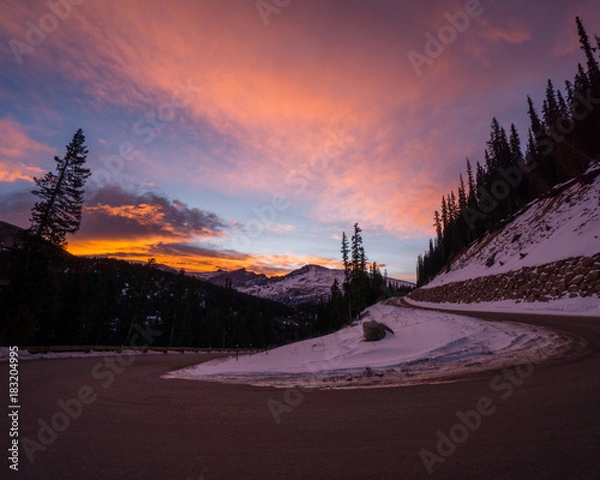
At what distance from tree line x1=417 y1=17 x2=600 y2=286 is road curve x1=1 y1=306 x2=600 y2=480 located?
38874 mm

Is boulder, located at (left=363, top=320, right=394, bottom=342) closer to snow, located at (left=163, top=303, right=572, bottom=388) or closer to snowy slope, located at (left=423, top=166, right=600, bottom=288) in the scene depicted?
snow, located at (left=163, top=303, right=572, bottom=388)

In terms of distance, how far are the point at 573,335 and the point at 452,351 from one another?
402 centimetres

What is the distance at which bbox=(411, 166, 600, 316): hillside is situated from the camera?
57.7ft

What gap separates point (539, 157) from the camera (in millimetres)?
44969

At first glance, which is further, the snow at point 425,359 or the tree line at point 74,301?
the tree line at point 74,301

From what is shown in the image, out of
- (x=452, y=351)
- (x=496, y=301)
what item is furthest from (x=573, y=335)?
(x=496, y=301)

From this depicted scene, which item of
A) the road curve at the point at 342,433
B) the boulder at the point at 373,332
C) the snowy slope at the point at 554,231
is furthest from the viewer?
the snowy slope at the point at 554,231

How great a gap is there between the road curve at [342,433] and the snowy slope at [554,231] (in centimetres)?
1874

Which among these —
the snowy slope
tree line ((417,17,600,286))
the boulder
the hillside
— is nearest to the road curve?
the boulder

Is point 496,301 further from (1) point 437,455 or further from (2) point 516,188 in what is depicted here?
(2) point 516,188

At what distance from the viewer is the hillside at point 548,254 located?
17594 millimetres

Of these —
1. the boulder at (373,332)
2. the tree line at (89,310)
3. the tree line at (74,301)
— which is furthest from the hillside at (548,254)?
the tree line at (74,301)

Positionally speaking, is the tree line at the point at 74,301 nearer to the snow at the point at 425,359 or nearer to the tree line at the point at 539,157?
the snow at the point at 425,359

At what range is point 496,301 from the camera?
25391mm
